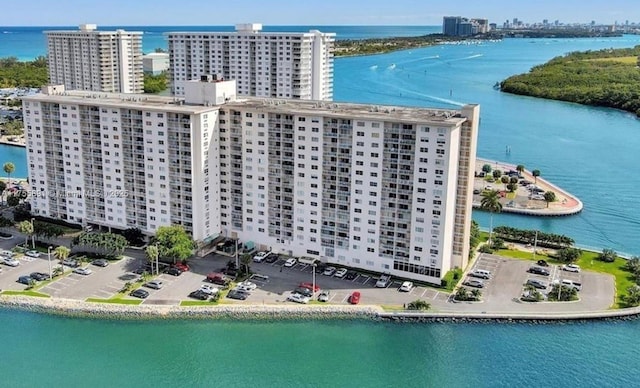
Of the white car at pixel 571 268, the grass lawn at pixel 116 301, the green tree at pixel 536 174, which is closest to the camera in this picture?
the grass lawn at pixel 116 301

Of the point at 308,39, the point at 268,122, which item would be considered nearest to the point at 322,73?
the point at 308,39

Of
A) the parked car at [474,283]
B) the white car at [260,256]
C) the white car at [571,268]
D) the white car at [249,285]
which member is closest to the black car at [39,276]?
the white car at [249,285]

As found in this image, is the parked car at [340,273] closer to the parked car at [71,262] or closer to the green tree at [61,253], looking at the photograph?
the parked car at [71,262]

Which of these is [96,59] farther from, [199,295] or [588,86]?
[588,86]

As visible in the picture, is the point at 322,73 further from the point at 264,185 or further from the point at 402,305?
the point at 402,305

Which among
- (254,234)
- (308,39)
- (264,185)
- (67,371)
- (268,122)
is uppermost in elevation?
(308,39)
